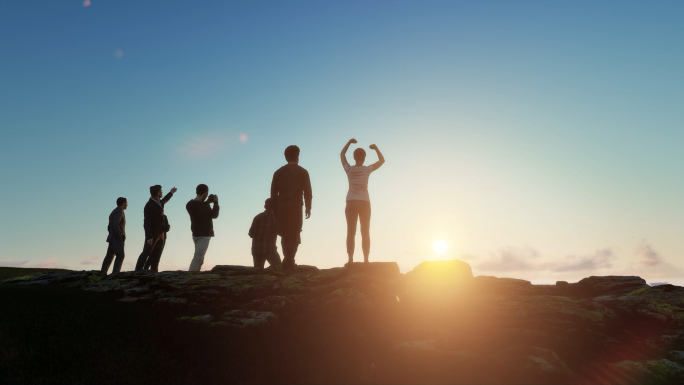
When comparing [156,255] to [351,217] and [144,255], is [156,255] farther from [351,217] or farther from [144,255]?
[351,217]

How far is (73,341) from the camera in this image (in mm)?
7730

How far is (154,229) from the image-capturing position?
53.3 ft

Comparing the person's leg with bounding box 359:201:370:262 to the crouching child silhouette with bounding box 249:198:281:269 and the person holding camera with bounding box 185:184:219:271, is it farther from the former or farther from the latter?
the person holding camera with bounding box 185:184:219:271

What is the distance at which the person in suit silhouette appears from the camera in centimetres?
1719

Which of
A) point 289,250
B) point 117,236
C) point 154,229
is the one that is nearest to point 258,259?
point 289,250

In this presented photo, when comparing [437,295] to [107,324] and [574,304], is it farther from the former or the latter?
[107,324]

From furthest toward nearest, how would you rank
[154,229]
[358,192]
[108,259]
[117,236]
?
1. [108,259]
2. [117,236]
3. [154,229]
4. [358,192]

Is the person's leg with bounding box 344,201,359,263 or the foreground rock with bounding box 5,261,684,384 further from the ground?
the person's leg with bounding box 344,201,359,263

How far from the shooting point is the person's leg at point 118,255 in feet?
56.7

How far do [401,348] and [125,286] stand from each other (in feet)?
31.5

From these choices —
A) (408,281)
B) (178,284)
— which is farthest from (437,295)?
(178,284)

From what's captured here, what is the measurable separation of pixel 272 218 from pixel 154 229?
19.1 feet

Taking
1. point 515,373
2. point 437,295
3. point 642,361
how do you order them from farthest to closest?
point 437,295, point 642,361, point 515,373

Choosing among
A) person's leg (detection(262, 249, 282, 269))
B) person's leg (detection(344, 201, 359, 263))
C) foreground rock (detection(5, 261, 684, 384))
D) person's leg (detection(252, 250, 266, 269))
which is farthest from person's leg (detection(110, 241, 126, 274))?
person's leg (detection(344, 201, 359, 263))
